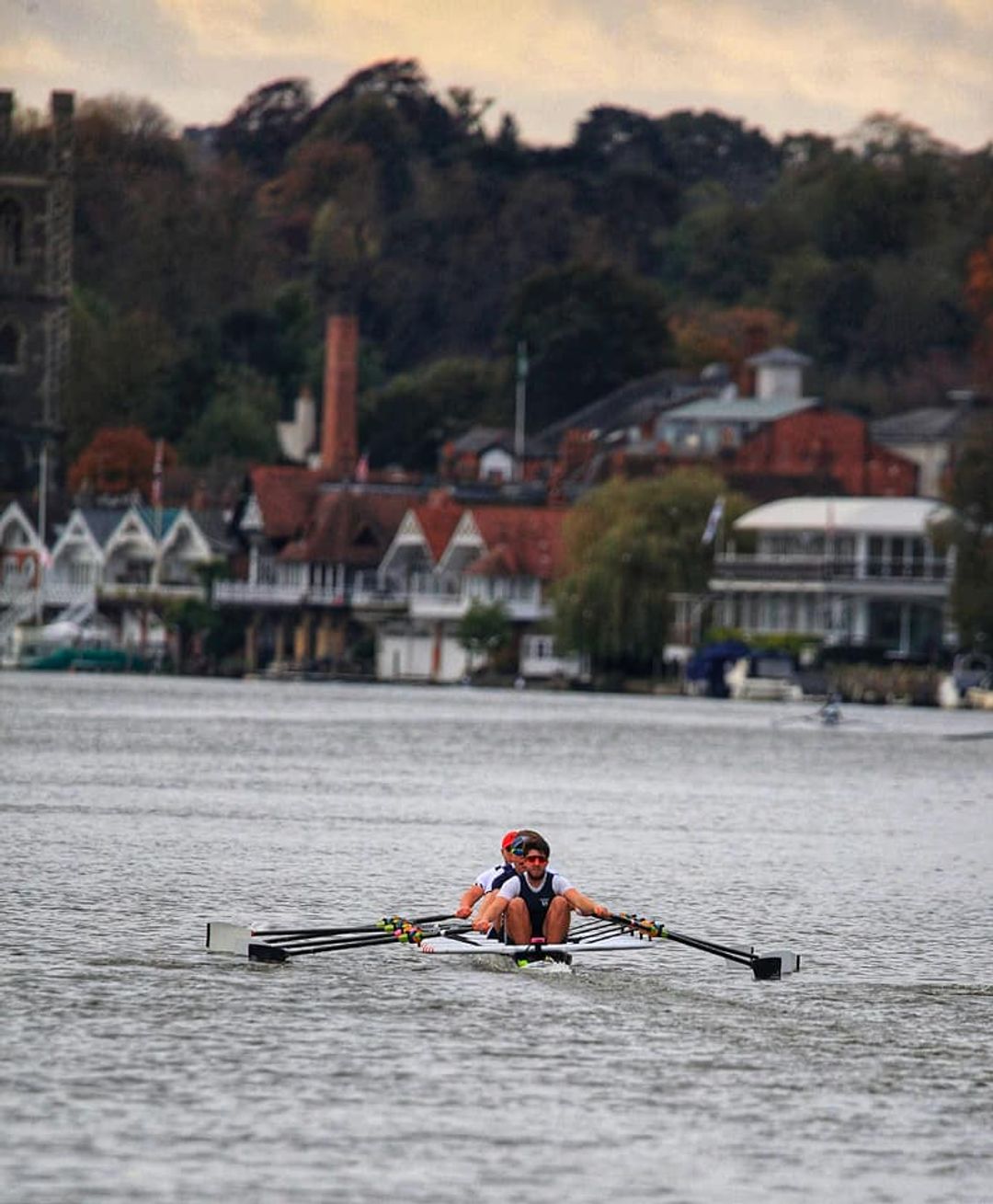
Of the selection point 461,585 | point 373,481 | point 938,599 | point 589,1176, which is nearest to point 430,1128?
point 589,1176

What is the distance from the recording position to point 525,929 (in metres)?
33.8

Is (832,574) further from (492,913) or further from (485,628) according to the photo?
(492,913)

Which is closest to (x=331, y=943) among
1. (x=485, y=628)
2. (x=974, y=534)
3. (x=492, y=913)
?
(x=492, y=913)

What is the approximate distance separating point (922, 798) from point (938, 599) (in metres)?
89.0

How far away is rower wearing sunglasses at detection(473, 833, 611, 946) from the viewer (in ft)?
110

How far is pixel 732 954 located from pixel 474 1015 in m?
3.81

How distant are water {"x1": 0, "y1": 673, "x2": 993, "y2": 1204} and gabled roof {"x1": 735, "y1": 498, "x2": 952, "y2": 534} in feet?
314

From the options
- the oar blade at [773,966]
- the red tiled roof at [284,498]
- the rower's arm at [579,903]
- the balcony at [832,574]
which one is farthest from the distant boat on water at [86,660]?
the rower's arm at [579,903]

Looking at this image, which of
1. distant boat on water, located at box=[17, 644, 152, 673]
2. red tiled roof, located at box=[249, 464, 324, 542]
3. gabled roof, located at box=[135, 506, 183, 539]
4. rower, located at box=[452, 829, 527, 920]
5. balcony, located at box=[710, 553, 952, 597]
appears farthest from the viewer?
gabled roof, located at box=[135, 506, 183, 539]

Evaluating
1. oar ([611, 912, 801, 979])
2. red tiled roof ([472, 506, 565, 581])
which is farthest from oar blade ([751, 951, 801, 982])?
red tiled roof ([472, 506, 565, 581])

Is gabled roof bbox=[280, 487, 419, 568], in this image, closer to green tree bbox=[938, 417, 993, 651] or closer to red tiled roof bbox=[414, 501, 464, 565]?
red tiled roof bbox=[414, 501, 464, 565]

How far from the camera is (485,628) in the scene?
574ft

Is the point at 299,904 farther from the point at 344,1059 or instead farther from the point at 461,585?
the point at 461,585

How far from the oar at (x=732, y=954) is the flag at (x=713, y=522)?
123274 mm
